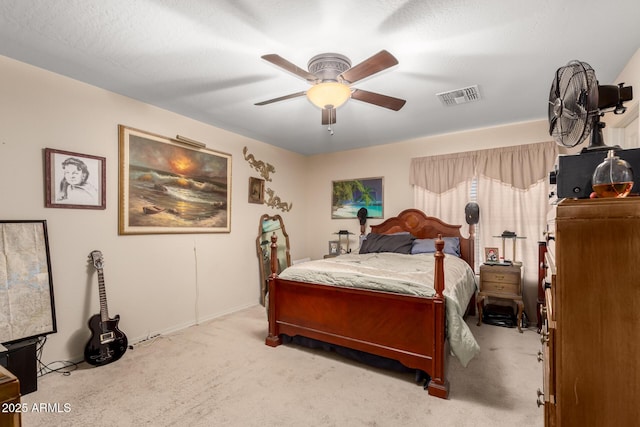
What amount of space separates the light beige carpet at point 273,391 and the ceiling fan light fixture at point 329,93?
2.07 meters

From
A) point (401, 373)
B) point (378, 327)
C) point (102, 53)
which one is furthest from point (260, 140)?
point (401, 373)

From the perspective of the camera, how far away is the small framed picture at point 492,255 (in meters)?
3.65

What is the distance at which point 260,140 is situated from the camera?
4.52 m

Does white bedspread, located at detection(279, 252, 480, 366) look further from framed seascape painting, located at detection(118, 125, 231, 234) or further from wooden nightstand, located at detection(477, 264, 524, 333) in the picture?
framed seascape painting, located at detection(118, 125, 231, 234)

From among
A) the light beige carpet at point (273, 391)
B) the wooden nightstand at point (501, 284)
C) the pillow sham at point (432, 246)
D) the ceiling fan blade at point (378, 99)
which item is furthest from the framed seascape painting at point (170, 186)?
the wooden nightstand at point (501, 284)

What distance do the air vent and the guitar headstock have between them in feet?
11.5

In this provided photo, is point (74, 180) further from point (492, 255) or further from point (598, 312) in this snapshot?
point (492, 255)

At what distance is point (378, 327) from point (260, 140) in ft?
10.6

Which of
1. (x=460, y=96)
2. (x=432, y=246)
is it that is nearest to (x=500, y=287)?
Result: (x=432, y=246)

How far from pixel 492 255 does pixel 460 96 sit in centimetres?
197

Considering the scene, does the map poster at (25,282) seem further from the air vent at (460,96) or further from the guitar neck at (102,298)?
the air vent at (460,96)

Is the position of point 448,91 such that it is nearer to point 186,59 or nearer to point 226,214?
point 186,59

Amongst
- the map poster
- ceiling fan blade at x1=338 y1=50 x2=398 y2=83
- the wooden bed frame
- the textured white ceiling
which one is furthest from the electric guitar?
ceiling fan blade at x1=338 y1=50 x2=398 y2=83

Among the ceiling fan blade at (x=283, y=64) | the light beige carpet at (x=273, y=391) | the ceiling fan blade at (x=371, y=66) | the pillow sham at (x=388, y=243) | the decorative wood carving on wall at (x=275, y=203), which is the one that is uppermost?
the ceiling fan blade at (x=283, y=64)
